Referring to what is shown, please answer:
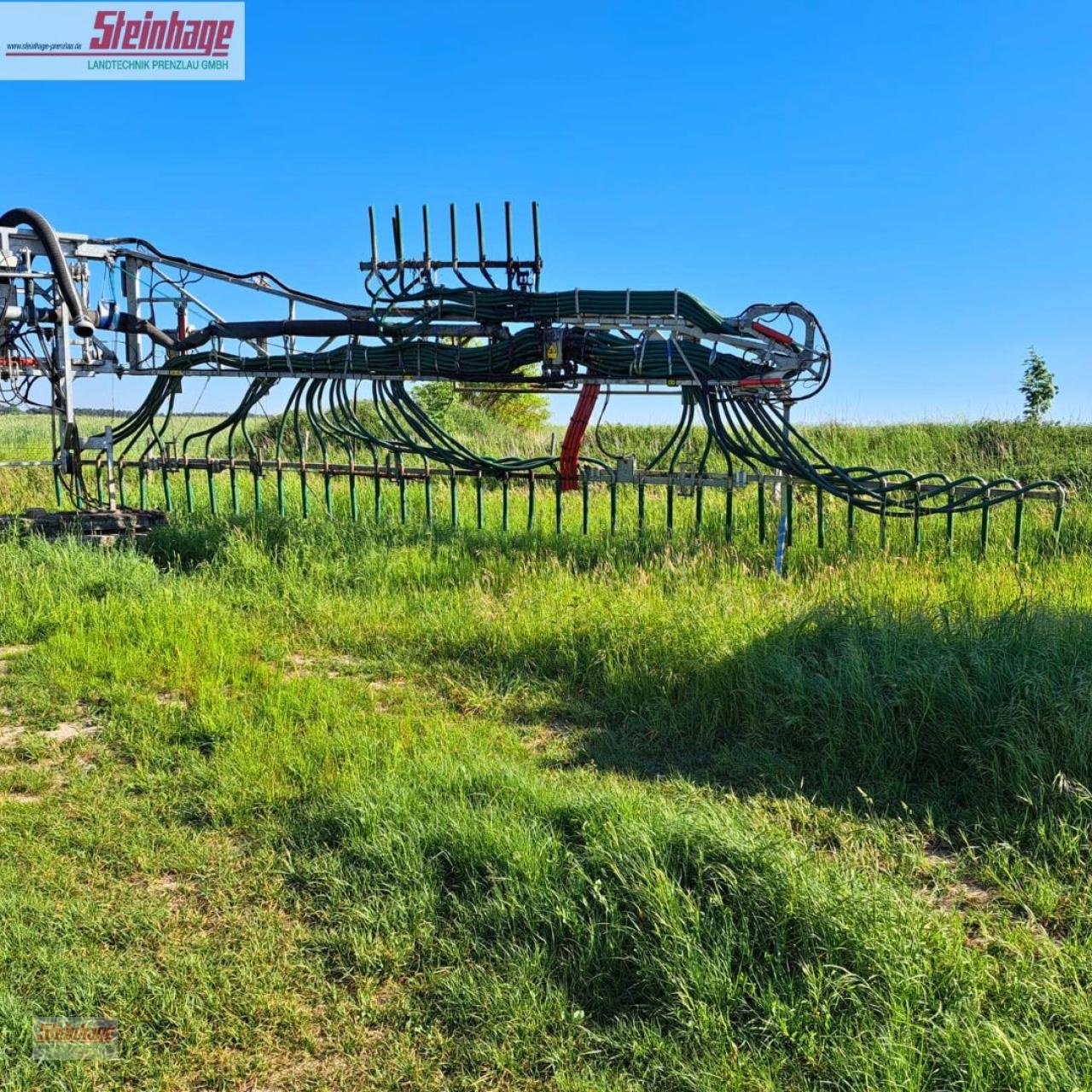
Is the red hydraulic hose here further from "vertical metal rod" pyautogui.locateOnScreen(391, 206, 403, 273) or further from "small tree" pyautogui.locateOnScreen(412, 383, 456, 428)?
"small tree" pyautogui.locateOnScreen(412, 383, 456, 428)

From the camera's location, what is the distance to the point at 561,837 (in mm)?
3580

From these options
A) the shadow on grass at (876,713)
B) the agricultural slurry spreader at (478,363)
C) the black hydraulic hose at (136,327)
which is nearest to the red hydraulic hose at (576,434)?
the agricultural slurry spreader at (478,363)

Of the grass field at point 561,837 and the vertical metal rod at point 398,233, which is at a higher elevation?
the vertical metal rod at point 398,233

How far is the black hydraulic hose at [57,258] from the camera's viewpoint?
28.0ft

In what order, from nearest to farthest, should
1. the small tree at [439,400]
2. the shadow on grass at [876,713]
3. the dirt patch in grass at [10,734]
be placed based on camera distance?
the shadow on grass at [876,713] → the dirt patch in grass at [10,734] → the small tree at [439,400]

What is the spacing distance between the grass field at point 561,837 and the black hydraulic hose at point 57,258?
3212 mm

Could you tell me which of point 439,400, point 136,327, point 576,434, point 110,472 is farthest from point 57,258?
point 439,400

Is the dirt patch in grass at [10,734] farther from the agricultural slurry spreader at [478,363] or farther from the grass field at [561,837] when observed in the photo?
the agricultural slurry spreader at [478,363]

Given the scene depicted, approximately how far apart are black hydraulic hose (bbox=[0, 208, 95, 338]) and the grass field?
3212 millimetres

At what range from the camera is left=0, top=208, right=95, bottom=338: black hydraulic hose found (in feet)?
28.0

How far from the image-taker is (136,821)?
403 centimetres

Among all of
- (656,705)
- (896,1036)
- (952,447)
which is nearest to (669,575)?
(656,705)

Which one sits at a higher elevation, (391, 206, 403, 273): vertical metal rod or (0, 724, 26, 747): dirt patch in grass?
(391, 206, 403, 273): vertical metal rod

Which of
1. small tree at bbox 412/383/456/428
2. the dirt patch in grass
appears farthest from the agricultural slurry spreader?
small tree at bbox 412/383/456/428
